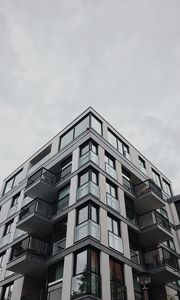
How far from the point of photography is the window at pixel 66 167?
2247 cm

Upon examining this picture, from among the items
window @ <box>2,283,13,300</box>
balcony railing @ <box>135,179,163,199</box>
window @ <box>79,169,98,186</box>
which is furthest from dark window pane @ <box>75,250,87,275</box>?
balcony railing @ <box>135,179,163,199</box>

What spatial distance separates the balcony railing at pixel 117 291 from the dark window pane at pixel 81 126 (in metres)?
11.8

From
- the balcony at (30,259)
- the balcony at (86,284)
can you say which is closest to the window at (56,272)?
the balcony at (30,259)

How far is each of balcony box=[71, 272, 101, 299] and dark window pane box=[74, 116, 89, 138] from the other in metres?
11.8

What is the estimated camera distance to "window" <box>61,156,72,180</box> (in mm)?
22470

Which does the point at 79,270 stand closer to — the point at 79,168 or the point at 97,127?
the point at 79,168

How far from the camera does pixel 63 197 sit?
21312 mm

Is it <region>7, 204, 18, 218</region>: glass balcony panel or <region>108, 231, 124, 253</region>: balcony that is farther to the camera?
<region>7, 204, 18, 218</region>: glass balcony panel

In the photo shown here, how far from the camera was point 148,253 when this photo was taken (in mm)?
21000

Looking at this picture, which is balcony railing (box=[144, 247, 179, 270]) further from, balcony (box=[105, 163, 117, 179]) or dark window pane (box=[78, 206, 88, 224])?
dark window pane (box=[78, 206, 88, 224])

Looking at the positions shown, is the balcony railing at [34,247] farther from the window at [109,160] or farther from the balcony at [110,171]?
the window at [109,160]

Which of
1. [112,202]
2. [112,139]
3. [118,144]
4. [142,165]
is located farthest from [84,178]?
[142,165]

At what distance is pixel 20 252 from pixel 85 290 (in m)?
6.48

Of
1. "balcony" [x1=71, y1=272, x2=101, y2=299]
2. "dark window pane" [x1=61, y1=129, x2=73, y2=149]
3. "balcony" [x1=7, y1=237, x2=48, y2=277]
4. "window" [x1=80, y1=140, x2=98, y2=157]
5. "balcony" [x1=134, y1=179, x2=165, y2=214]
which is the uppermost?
"dark window pane" [x1=61, y1=129, x2=73, y2=149]
